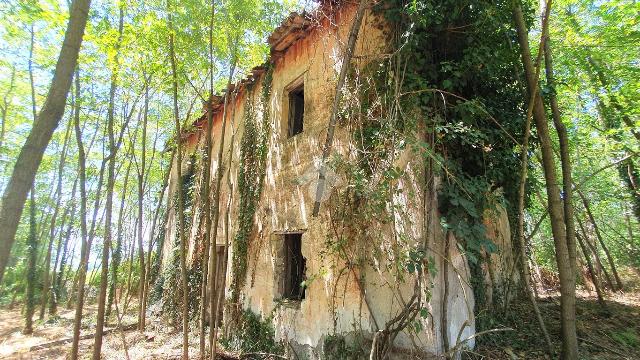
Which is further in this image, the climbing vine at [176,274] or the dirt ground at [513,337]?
the climbing vine at [176,274]

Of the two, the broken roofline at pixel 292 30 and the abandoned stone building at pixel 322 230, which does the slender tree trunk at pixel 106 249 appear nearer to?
the broken roofline at pixel 292 30

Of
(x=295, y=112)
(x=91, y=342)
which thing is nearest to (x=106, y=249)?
(x=295, y=112)

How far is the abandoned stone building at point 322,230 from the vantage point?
457cm

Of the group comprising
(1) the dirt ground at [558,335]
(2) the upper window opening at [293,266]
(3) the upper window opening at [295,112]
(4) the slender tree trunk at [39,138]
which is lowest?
(1) the dirt ground at [558,335]

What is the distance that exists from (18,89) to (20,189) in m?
16.3

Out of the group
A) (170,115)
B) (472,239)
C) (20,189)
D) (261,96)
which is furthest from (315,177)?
(170,115)

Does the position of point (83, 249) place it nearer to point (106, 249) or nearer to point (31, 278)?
point (106, 249)

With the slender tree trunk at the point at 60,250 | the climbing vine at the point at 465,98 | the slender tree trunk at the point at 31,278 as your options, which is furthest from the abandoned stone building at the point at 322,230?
the slender tree trunk at the point at 60,250

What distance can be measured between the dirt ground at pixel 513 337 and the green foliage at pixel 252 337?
845 millimetres

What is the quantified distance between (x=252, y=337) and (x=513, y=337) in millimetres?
4770

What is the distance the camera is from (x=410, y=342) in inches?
174

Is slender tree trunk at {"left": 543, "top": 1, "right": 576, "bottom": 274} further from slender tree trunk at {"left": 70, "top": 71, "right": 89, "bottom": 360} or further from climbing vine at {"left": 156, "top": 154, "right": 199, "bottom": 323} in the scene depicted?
climbing vine at {"left": 156, "top": 154, "right": 199, "bottom": 323}

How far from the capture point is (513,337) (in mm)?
5309

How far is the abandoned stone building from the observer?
457cm
